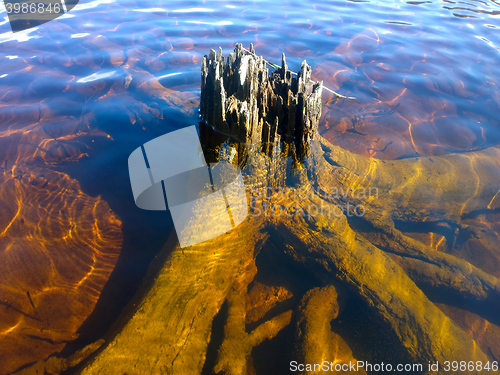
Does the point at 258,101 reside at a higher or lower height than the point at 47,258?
higher

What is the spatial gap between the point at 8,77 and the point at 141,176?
459 centimetres

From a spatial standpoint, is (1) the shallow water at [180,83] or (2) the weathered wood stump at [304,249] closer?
(2) the weathered wood stump at [304,249]

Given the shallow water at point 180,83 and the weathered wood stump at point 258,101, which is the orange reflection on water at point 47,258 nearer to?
the shallow water at point 180,83

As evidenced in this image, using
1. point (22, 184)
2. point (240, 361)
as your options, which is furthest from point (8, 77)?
point (240, 361)

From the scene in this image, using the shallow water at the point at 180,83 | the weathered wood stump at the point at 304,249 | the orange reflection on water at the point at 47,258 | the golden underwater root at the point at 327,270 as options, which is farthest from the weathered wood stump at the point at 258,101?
the orange reflection on water at the point at 47,258

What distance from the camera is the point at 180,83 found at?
6.23 m

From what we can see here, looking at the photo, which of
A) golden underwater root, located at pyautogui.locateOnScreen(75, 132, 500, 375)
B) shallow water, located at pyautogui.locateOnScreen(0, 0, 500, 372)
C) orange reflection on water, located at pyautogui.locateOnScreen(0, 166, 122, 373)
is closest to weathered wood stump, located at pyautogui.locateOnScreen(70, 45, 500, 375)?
golden underwater root, located at pyautogui.locateOnScreen(75, 132, 500, 375)

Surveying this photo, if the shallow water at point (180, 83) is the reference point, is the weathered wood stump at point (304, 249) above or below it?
below

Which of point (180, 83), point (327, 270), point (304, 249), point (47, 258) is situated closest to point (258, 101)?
point (304, 249)

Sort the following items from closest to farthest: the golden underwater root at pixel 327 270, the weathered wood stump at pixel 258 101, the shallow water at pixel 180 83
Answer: the golden underwater root at pixel 327 270
the weathered wood stump at pixel 258 101
the shallow water at pixel 180 83

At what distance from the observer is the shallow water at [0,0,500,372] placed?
4.19 m

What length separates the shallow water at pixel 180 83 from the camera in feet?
13.8

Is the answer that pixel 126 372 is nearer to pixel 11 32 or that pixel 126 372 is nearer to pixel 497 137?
pixel 497 137

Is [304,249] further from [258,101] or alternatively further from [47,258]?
[47,258]
